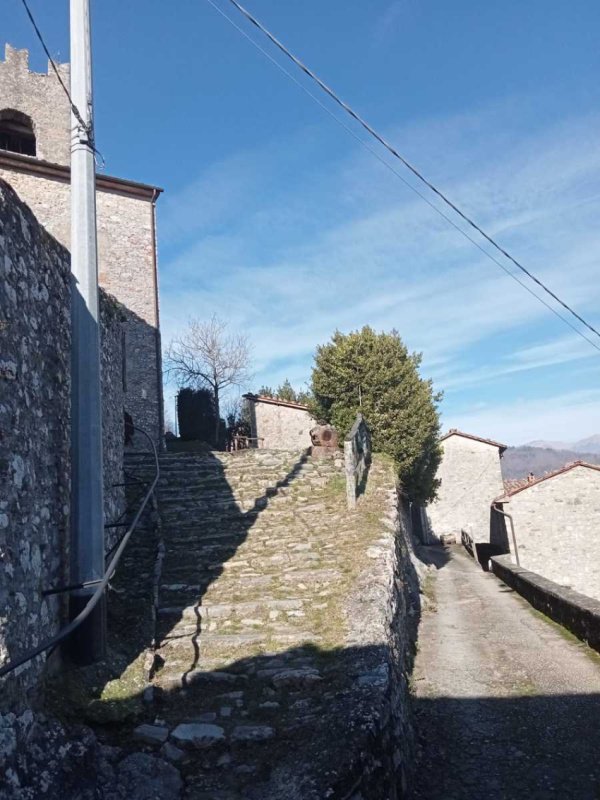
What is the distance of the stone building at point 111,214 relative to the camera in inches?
644

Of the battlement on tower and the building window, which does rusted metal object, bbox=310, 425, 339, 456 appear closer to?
the battlement on tower

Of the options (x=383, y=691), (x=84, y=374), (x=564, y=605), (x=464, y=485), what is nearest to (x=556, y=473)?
(x=464, y=485)

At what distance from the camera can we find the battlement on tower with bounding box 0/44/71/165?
17531 millimetres

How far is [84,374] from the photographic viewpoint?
448 cm

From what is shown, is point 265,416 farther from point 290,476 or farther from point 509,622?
point 509,622

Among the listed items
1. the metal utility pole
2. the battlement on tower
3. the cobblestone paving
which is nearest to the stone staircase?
the cobblestone paving

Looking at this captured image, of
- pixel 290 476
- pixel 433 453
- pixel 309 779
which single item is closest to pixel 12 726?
pixel 309 779

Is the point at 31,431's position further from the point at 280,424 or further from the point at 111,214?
the point at 280,424

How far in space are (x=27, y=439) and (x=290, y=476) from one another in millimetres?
7188

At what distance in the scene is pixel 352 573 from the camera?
6621 mm

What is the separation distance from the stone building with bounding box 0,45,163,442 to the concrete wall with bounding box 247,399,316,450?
5.33 metres

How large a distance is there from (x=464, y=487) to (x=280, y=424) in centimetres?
1353

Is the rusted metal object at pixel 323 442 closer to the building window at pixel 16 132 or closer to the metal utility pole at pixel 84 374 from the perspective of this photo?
the metal utility pole at pixel 84 374

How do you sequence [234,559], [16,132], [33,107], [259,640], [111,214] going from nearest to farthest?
[259,640] < [234,559] < [111,214] < [33,107] < [16,132]
